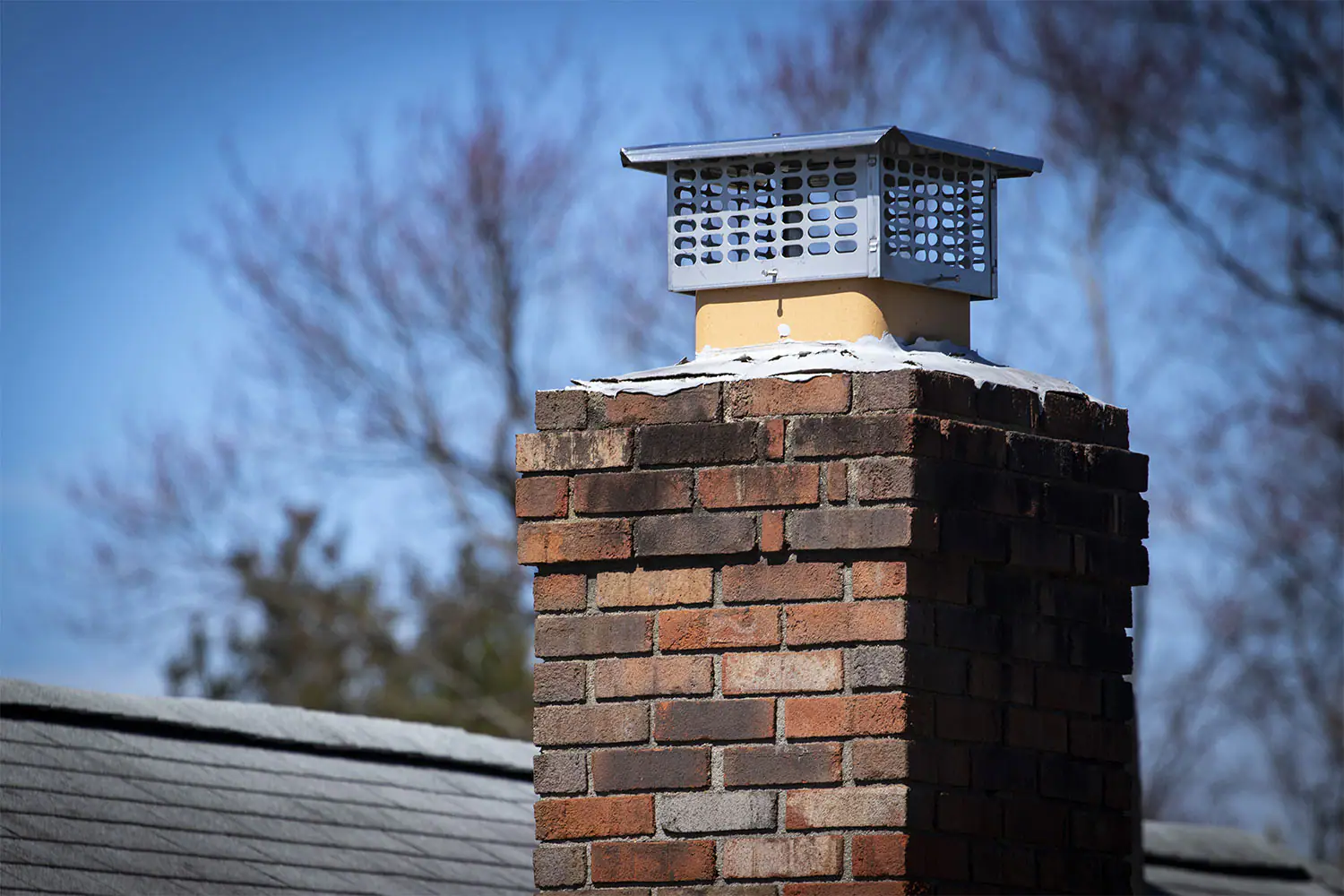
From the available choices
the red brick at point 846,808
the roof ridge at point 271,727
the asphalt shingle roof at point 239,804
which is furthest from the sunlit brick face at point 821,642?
the roof ridge at point 271,727

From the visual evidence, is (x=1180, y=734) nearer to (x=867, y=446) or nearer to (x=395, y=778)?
(x=395, y=778)

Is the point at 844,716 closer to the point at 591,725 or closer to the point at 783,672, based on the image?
the point at 783,672

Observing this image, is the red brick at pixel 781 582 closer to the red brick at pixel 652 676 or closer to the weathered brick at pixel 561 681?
the red brick at pixel 652 676

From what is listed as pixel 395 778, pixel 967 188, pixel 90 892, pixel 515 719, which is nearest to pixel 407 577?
pixel 515 719

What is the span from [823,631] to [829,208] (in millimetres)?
948

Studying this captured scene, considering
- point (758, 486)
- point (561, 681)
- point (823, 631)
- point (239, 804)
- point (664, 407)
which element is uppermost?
point (664, 407)

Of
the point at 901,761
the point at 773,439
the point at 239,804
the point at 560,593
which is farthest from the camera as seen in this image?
the point at 239,804

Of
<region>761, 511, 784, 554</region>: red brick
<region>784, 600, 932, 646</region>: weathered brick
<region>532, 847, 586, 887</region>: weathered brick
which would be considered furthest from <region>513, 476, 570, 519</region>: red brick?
<region>532, 847, 586, 887</region>: weathered brick

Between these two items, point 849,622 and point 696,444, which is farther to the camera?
point 696,444

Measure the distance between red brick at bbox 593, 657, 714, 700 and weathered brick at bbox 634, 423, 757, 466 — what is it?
397 millimetres

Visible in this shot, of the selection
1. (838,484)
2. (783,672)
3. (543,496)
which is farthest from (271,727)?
(838,484)

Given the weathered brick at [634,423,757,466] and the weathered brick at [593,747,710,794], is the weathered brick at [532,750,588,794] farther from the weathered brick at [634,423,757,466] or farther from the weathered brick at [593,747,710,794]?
the weathered brick at [634,423,757,466]

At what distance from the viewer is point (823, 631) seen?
369 centimetres

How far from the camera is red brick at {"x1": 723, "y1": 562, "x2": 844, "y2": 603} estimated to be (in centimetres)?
371
